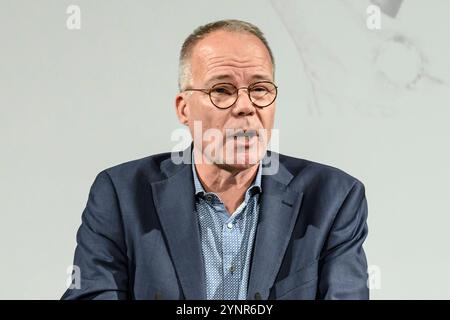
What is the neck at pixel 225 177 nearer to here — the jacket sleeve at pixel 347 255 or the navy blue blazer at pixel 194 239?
the navy blue blazer at pixel 194 239

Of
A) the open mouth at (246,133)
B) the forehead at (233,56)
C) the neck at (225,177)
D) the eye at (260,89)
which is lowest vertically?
the neck at (225,177)

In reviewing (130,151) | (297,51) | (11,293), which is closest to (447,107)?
(297,51)

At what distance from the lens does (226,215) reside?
5.58 ft

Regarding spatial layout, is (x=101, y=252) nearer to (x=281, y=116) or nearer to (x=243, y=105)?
(x=243, y=105)

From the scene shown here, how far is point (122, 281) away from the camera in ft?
5.37

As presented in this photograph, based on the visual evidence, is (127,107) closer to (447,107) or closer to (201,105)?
(201,105)

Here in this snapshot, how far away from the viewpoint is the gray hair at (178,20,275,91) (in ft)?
5.50

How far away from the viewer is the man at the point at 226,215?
5.25ft

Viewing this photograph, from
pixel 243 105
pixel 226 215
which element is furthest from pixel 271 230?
pixel 243 105

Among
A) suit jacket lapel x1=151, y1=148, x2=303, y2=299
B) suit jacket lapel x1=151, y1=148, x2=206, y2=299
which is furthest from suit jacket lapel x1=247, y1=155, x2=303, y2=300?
suit jacket lapel x1=151, y1=148, x2=206, y2=299

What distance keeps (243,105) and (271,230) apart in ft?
0.88

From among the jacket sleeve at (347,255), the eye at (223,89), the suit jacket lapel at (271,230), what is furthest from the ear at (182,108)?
the jacket sleeve at (347,255)

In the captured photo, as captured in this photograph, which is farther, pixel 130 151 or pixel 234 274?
pixel 130 151

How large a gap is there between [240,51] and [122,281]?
0.54 m
